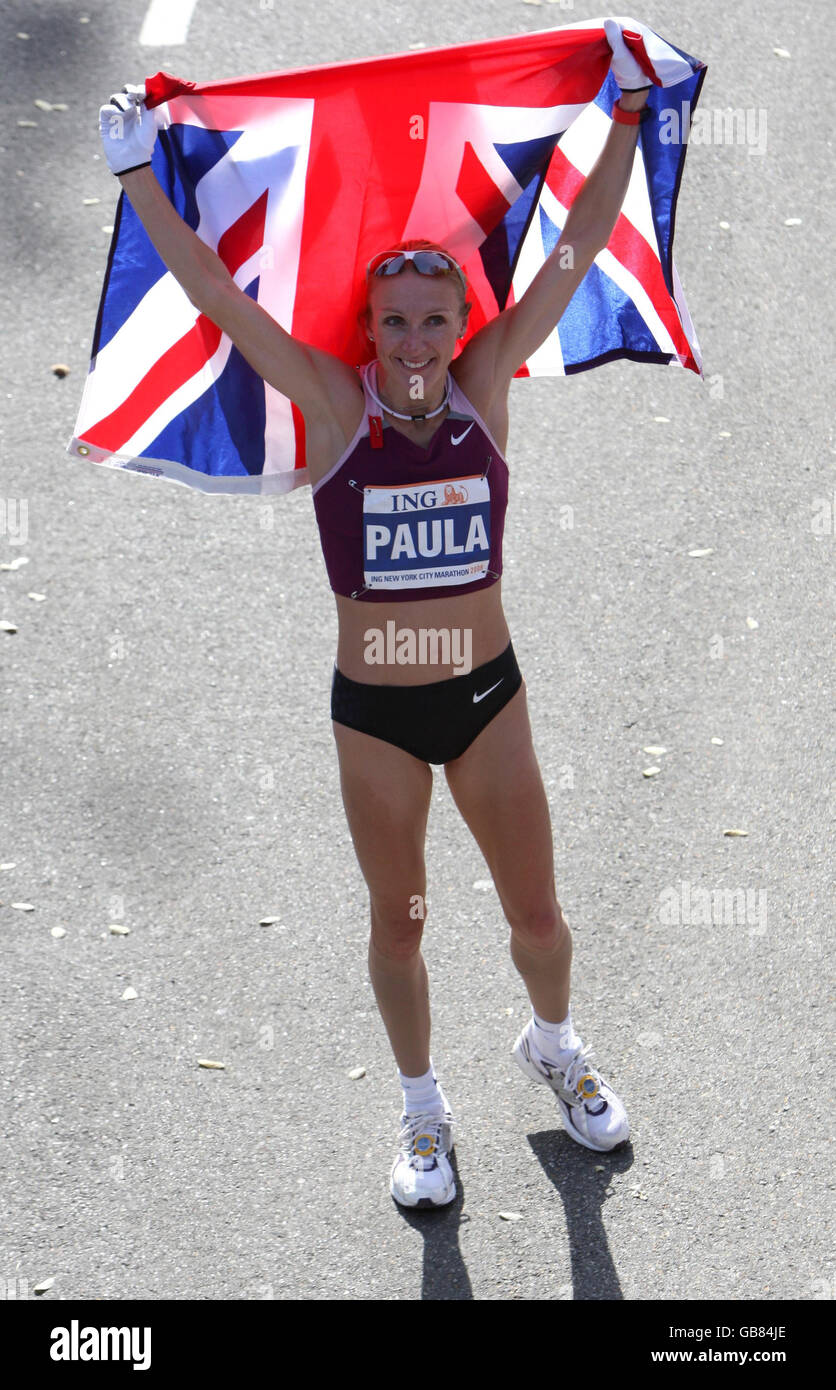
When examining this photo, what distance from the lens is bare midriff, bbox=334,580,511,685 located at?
404cm

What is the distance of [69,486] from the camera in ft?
23.9

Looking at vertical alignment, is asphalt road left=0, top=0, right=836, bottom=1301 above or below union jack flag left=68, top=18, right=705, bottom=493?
below

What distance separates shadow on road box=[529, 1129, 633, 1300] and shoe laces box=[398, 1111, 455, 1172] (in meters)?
0.31

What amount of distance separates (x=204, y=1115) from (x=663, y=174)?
3.31 metres

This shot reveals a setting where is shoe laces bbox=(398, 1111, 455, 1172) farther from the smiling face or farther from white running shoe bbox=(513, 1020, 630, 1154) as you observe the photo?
the smiling face

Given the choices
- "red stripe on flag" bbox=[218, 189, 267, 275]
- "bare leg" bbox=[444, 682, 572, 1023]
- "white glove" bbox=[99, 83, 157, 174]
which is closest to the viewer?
"white glove" bbox=[99, 83, 157, 174]

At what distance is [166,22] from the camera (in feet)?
32.9

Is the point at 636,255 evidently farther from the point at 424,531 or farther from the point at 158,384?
the point at 158,384

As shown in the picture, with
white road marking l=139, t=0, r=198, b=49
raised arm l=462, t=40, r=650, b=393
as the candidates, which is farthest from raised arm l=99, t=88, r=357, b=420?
white road marking l=139, t=0, r=198, b=49

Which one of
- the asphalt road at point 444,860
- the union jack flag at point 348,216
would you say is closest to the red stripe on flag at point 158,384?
the union jack flag at point 348,216

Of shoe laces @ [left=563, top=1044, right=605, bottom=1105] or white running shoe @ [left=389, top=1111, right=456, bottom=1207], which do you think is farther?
shoe laces @ [left=563, top=1044, right=605, bottom=1105]

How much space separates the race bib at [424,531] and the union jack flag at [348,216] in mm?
776

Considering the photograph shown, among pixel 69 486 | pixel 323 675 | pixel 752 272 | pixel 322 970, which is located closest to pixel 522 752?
pixel 322 970

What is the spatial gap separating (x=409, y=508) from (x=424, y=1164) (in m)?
2.01
